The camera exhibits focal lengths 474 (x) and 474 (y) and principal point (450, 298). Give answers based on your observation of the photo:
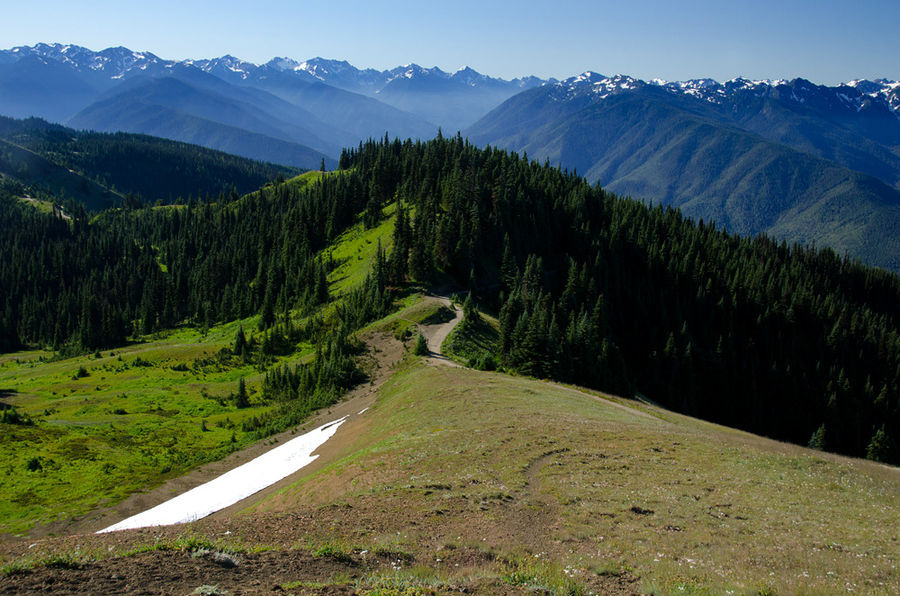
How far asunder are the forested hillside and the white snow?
30.9 metres

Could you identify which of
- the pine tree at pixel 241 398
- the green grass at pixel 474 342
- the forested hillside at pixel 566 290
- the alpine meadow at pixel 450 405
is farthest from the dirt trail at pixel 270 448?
the forested hillside at pixel 566 290

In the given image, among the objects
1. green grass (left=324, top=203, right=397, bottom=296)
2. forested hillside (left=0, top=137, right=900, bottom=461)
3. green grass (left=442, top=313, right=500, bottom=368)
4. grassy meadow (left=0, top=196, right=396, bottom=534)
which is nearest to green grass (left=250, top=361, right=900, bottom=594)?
grassy meadow (left=0, top=196, right=396, bottom=534)

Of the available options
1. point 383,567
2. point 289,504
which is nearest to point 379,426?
point 289,504

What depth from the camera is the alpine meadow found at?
16.7m

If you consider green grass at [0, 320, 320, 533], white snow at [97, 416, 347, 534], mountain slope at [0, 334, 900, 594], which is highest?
mountain slope at [0, 334, 900, 594]

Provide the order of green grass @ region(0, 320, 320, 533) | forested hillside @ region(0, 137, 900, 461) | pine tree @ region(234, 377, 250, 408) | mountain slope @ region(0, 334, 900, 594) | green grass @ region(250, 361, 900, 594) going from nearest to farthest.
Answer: mountain slope @ region(0, 334, 900, 594) < green grass @ region(250, 361, 900, 594) < green grass @ region(0, 320, 320, 533) < pine tree @ region(234, 377, 250, 408) < forested hillside @ region(0, 137, 900, 461)

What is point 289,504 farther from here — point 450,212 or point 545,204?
→ point 545,204

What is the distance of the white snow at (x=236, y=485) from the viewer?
34875 millimetres

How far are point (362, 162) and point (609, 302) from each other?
114470 millimetres

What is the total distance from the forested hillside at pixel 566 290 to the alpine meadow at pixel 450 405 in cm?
74

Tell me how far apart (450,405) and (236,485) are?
18.9 m

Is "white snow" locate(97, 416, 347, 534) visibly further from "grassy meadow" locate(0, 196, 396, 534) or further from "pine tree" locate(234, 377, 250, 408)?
"pine tree" locate(234, 377, 250, 408)

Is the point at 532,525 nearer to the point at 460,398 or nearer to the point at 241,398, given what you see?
the point at 460,398

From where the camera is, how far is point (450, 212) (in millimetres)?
105875
